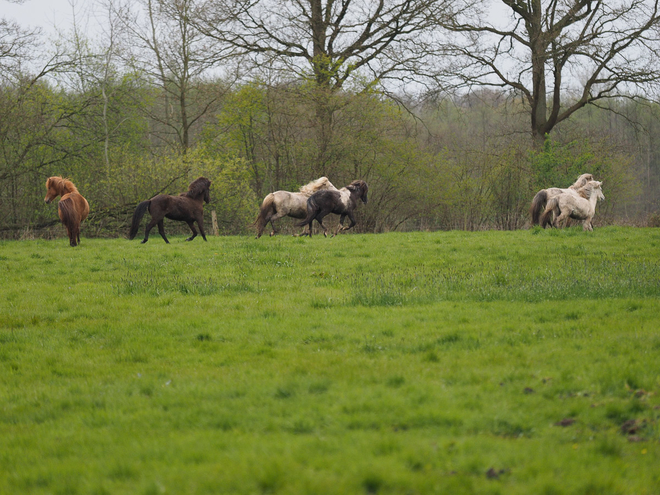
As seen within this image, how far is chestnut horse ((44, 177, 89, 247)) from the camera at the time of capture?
16.8 meters

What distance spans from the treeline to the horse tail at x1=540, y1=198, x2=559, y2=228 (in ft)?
20.1

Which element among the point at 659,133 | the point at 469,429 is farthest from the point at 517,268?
the point at 659,133

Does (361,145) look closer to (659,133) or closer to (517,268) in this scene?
(517,268)

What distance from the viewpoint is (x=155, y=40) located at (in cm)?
2923

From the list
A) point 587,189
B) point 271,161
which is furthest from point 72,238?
point 587,189

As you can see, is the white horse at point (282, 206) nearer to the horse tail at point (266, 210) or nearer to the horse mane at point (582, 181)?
the horse tail at point (266, 210)

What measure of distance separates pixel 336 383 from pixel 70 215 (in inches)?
573

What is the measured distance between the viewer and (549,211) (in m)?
19.4

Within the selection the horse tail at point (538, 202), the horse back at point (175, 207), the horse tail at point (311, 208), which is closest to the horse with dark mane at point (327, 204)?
the horse tail at point (311, 208)

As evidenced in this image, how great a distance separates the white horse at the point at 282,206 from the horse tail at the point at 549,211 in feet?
25.3

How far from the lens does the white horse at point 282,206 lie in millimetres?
18109

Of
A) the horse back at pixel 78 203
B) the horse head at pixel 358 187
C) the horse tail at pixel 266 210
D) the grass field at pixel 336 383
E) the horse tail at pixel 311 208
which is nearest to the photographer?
the grass field at pixel 336 383

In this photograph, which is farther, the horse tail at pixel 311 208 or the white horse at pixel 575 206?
the white horse at pixel 575 206

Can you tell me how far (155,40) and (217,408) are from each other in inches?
1133
